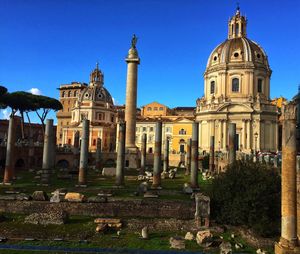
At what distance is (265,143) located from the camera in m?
53.3

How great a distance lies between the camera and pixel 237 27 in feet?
199

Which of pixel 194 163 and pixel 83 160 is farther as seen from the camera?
pixel 194 163

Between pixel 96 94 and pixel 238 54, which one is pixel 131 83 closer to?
pixel 238 54

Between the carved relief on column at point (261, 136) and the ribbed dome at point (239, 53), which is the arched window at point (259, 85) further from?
the carved relief on column at point (261, 136)

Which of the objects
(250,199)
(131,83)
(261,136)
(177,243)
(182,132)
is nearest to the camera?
(177,243)

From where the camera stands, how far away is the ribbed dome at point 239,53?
55.3m

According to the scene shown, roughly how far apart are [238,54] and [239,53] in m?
0.21

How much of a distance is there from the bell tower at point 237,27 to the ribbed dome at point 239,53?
95.8 inches

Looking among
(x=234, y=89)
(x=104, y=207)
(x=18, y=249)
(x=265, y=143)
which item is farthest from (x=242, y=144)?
(x=18, y=249)

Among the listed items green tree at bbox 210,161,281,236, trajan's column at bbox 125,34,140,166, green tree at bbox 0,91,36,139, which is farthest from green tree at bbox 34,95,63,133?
green tree at bbox 210,161,281,236

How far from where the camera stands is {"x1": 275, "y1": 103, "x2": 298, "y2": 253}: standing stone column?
10.8m

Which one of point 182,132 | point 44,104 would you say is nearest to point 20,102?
point 44,104

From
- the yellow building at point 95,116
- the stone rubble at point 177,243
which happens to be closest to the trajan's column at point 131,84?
the stone rubble at point 177,243

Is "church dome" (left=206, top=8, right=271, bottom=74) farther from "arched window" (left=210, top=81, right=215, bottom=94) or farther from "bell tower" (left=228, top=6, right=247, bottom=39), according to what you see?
"arched window" (left=210, top=81, right=215, bottom=94)
